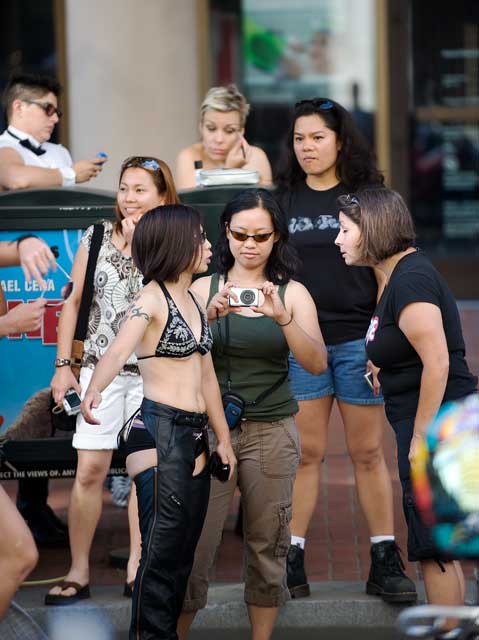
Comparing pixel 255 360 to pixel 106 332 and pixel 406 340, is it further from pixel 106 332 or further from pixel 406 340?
pixel 106 332

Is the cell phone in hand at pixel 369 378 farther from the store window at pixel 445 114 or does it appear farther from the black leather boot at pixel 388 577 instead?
the store window at pixel 445 114

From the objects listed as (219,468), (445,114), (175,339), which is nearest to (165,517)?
(219,468)

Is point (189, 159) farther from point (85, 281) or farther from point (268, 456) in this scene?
point (268, 456)

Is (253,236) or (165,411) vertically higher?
(253,236)

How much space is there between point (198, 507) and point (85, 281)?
1276 millimetres

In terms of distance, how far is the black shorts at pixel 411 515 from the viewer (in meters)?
4.58

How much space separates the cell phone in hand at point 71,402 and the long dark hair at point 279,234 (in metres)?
0.83

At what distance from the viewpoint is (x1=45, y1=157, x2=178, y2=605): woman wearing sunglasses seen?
527cm

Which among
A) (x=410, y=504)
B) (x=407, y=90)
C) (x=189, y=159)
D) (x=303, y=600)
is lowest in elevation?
(x=303, y=600)

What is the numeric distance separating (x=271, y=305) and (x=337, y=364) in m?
0.93

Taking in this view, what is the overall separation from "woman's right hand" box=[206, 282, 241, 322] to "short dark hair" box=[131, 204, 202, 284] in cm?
20

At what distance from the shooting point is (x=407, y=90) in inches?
465

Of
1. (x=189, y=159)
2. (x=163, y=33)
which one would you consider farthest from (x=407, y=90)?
A: (x=189, y=159)

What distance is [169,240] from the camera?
4434mm
